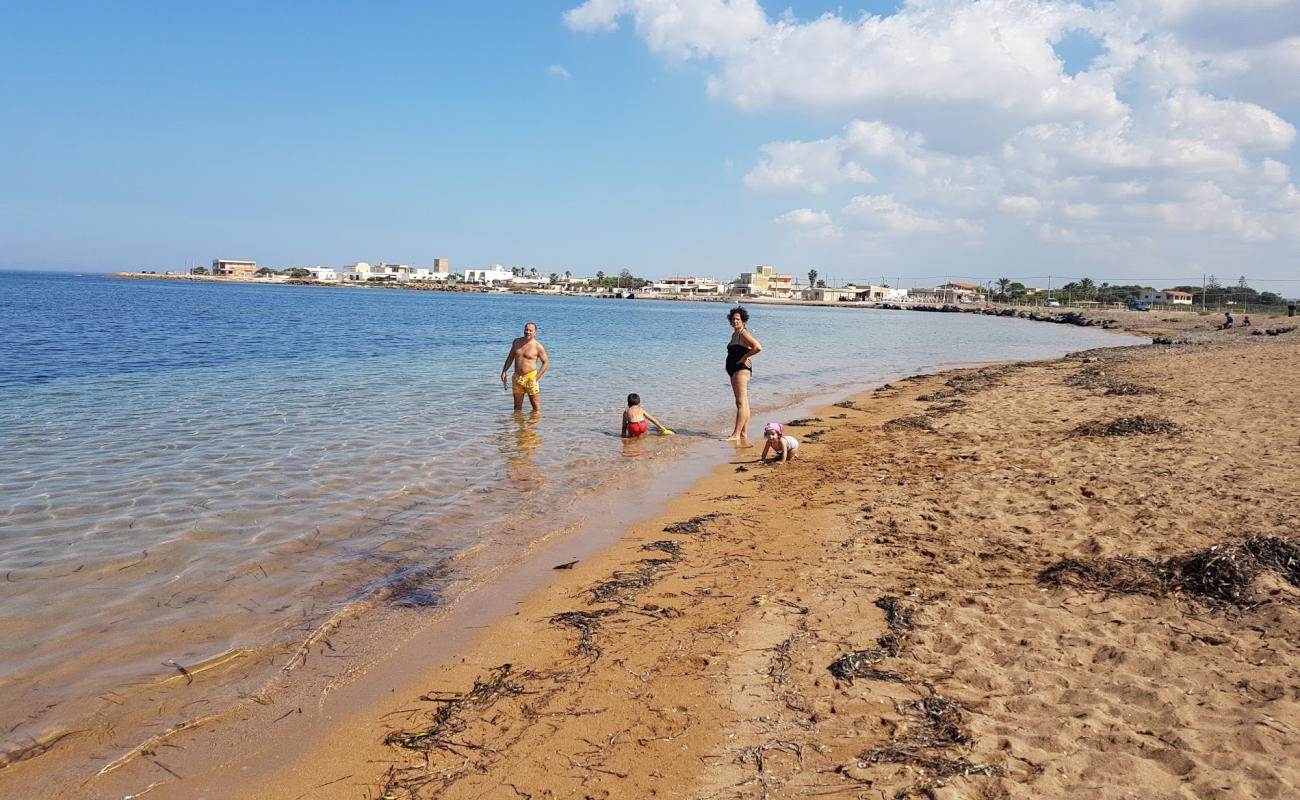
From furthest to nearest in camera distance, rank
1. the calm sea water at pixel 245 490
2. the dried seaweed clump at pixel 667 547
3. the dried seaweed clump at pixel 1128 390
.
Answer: the dried seaweed clump at pixel 1128 390 < the dried seaweed clump at pixel 667 547 < the calm sea water at pixel 245 490

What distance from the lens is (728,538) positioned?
21.4 feet

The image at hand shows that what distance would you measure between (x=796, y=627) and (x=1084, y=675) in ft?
5.08

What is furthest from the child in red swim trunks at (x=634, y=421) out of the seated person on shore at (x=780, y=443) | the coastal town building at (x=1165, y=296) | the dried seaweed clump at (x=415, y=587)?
the coastal town building at (x=1165, y=296)

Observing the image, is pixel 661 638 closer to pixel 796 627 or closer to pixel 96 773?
pixel 796 627

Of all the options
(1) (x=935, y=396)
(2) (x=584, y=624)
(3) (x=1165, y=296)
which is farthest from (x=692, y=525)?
(3) (x=1165, y=296)

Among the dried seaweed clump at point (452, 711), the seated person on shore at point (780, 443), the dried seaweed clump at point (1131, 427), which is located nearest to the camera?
the dried seaweed clump at point (452, 711)

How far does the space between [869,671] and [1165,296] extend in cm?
14802

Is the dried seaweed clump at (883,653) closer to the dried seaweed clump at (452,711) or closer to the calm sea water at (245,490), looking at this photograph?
the dried seaweed clump at (452,711)

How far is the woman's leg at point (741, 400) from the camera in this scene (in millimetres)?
11414

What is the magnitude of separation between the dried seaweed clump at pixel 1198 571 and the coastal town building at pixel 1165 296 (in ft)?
415

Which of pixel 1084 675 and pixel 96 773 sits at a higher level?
pixel 1084 675

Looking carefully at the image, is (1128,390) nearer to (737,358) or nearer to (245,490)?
(737,358)

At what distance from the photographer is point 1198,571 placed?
466 centimetres

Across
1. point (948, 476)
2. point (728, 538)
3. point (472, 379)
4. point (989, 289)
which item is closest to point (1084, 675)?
point (728, 538)
